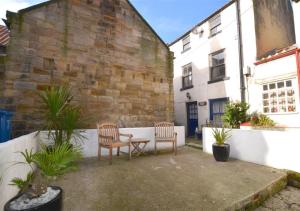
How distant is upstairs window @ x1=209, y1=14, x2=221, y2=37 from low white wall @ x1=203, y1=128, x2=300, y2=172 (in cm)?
600

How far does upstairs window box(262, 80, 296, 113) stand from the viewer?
241 inches

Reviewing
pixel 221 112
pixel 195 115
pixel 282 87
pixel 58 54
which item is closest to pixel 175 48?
pixel 195 115

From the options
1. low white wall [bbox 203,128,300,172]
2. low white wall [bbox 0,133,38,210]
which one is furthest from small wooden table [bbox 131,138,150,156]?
low white wall [bbox 0,133,38,210]

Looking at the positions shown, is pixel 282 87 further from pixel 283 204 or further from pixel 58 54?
pixel 58 54

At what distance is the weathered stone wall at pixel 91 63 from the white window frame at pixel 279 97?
12.0 feet

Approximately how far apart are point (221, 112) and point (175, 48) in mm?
5824

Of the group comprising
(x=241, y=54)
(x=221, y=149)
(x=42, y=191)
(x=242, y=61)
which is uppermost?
(x=241, y=54)

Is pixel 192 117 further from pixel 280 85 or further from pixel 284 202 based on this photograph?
pixel 284 202

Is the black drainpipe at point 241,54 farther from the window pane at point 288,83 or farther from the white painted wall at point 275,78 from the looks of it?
the window pane at point 288,83

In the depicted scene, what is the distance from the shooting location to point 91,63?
20.5 feet

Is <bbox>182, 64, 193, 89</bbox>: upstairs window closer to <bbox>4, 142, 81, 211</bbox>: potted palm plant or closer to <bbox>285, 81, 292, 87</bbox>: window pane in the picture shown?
<bbox>285, 81, 292, 87</bbox>: window pane

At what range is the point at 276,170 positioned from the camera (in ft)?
13.9

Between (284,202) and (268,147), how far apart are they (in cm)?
166

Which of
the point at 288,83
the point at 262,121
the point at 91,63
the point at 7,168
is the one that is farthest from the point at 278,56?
the point at 7,168
